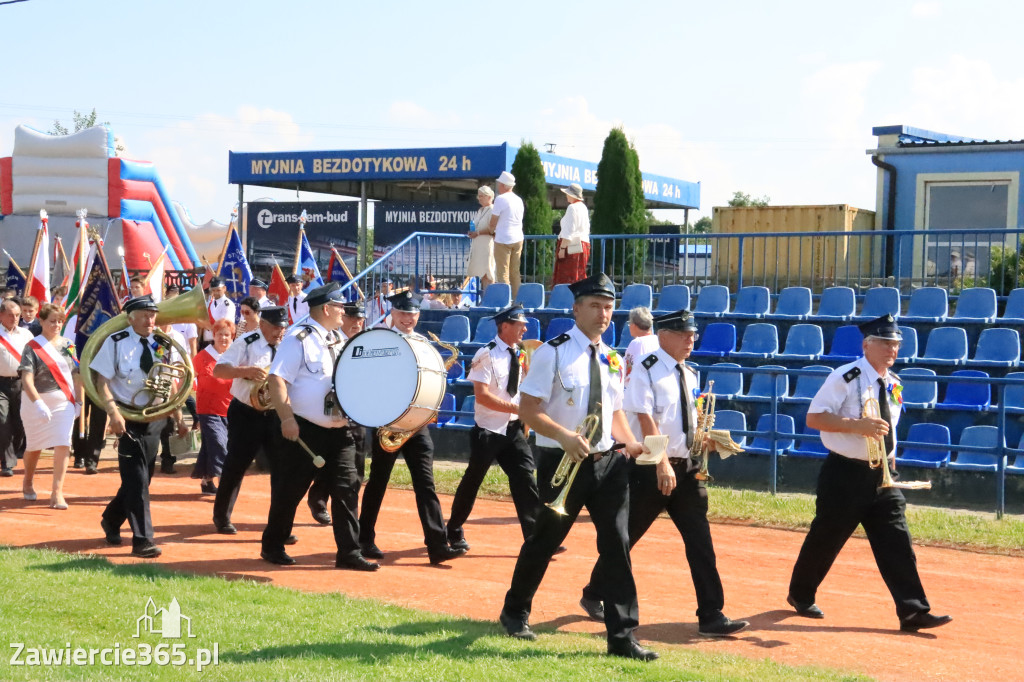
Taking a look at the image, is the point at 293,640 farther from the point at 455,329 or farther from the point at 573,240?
the point at 573,240

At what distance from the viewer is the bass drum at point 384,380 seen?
8758 millimetres

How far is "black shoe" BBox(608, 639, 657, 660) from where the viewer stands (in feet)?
21.7

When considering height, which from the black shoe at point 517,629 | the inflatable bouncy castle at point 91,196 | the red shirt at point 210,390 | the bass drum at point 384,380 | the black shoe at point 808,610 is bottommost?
the black shoe at point 808,610

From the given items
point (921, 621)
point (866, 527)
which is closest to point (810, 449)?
point (866, 527)

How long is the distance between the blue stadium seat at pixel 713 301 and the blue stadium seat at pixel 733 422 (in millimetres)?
2437

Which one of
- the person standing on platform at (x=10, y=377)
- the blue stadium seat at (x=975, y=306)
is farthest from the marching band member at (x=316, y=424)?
the blue stadium seat at (x=975, y=306)

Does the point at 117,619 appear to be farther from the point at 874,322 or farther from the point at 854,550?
the point at 854,550

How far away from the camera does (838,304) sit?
1584cm

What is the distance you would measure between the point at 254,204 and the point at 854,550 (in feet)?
103

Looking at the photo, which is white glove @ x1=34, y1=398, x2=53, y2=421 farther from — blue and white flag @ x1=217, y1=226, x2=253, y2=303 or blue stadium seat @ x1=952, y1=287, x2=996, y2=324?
blue stadium seat @ x1=952, y1=287, x2=996, y2=324

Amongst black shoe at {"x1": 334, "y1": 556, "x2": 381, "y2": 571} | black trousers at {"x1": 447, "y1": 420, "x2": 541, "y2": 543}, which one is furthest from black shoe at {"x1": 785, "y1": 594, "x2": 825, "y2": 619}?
black shoe at {"x1": 334, "y1": 556, "x2": 381, "y2": 571}

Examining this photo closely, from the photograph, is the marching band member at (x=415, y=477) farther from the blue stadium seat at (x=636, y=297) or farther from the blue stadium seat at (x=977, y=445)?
the blue stadium seat at (x=636, y=297)

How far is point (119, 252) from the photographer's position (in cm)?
2741

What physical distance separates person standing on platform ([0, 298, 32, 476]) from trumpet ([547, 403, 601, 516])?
27.2 feet
